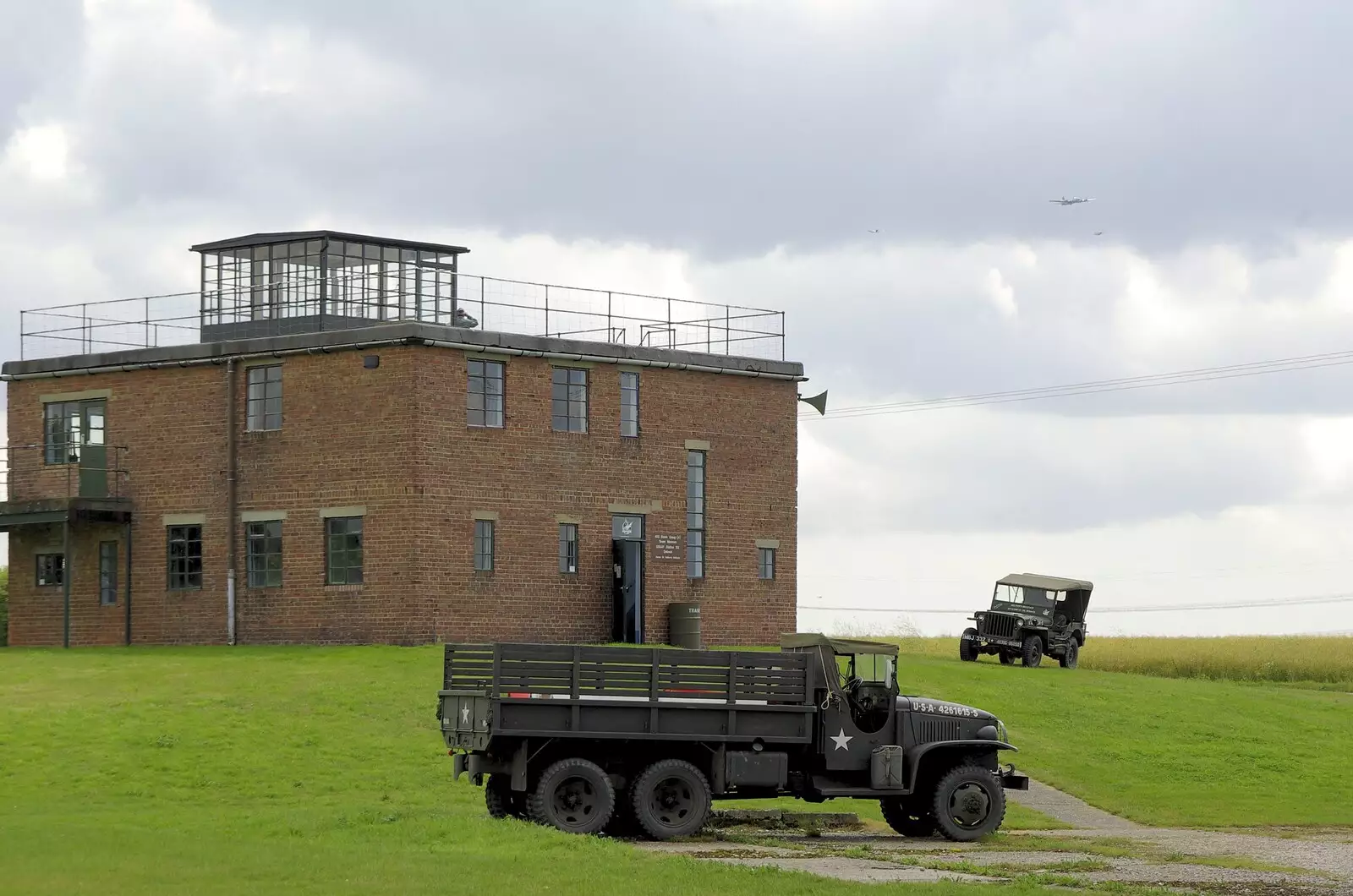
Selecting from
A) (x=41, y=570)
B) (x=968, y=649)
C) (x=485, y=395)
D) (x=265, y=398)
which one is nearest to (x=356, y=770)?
(x=485, y=395)

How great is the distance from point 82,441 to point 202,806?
2285 centimetres

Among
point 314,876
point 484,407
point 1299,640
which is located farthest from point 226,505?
point 1299,640

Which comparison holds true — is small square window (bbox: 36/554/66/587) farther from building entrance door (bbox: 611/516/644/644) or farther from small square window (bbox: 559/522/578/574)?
building entrance door (bbox: 611/516/644/644)

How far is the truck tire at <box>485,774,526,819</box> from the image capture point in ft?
75.8

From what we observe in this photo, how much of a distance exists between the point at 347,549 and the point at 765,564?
10.9m

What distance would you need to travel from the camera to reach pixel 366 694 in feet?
109

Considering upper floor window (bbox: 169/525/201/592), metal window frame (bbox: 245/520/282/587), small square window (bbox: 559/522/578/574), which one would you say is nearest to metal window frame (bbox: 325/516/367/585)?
metal window frame (bbox: 245/520/282/587)

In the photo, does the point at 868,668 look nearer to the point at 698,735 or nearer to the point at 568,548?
the point at 698,735

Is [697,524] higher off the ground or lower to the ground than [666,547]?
higher

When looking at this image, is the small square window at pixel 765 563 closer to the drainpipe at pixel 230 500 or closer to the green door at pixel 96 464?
the drainpipe at pixel 230 500

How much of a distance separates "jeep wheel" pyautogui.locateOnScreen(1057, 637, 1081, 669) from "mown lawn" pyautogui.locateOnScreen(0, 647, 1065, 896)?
61.3ft

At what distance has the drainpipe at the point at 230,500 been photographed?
43406 mm

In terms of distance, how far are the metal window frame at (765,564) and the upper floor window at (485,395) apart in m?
8.14

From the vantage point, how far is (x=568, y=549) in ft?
143
